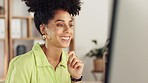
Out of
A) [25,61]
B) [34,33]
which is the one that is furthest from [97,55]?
[25,61]

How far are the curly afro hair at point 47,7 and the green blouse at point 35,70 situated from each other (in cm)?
14

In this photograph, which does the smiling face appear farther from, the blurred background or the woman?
the blurred background

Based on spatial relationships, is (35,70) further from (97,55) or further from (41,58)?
(97,55)

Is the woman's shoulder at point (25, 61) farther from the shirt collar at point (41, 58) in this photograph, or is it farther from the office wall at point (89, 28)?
the office wall at point (89, 28)

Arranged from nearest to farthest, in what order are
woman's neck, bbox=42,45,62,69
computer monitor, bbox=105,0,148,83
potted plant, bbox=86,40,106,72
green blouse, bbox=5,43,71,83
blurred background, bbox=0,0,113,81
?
computer monitor, bbox=105,0,148,83 → green blouse, bbox=5,43,71,83 → woman's neck, bbox=42,45,62,69 → blurred background, bbox=0,0,113,81 → potted plant, bbox=86,40,106,72

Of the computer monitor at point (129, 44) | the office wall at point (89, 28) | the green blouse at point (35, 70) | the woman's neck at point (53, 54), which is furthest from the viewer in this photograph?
the office wall at point (89, 28)

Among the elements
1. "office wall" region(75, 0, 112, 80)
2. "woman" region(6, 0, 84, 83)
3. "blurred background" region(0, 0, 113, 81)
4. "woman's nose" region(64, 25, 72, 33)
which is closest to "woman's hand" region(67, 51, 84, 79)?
"woman" region(6, 0, 84, 83)

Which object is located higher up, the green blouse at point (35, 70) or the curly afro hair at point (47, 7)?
the curly afro hair at point (47, 7)

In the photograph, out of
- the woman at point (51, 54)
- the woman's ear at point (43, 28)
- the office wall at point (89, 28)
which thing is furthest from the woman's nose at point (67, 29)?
the office wall at point (89, 28)

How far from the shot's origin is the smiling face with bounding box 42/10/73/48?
1.18m

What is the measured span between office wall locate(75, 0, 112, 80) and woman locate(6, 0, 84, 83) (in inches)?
91.4

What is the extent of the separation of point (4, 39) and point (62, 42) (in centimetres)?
217

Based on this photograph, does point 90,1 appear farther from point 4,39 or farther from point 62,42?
point 62,42

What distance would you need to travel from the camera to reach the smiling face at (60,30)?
1178 mm
